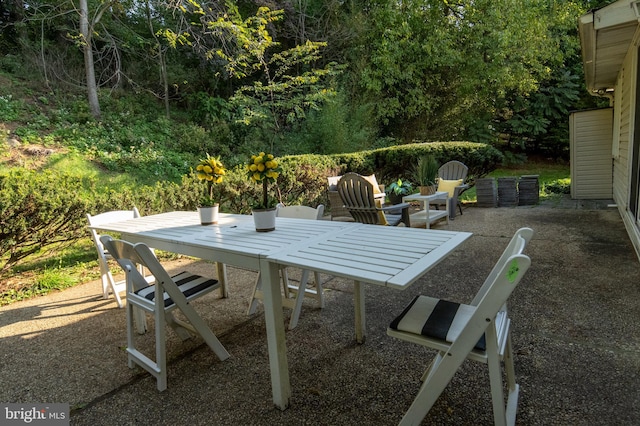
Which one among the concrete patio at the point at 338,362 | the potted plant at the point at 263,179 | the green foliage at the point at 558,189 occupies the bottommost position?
the concrete patio at the point at 338,362

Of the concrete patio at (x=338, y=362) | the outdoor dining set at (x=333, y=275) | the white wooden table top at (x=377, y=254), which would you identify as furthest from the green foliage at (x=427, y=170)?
the white wooden table top at (x=377, y=254)

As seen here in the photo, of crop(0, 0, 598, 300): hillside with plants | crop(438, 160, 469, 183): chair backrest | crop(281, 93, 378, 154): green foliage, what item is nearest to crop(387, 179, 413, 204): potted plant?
crop(438, 160, 469, 183): chair backrest

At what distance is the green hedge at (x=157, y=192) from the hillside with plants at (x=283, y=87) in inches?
1.9

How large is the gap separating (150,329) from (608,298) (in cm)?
331

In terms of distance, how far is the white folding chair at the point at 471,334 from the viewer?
116cm

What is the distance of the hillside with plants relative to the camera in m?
7.64

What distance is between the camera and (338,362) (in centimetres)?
196

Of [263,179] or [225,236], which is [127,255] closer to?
[225,236]

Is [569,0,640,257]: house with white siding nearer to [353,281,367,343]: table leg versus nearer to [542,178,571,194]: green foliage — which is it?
[542,178,571,194]: green foliage

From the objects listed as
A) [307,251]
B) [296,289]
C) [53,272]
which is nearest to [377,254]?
[307,251]

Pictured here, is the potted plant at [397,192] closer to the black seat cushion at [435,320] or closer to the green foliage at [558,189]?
the green foliage at [558,189]

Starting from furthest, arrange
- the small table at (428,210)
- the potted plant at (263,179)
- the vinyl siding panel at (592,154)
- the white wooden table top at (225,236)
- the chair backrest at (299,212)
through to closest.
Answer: the vinyl siding panel at (592,154), the small table at (428,210), the chair backrest at (299,212), the potted plant at (263,179), the white wooden table top at (225,236)

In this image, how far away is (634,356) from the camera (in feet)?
6.03

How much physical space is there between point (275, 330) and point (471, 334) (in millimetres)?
830
